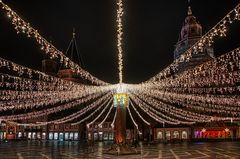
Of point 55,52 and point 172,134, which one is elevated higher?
point 55,52

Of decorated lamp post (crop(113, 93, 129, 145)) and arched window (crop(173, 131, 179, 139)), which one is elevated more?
decorated lamp post (crop(113, 93, 129, 145))

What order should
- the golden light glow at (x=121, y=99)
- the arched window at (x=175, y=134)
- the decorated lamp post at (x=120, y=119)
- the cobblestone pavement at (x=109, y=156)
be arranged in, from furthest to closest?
the arched window at (x=175, y=134), the decorated lamp post at (x=120, y=119), the golden light glow at (x=121, y=99), the cobblestone pavement at (x=109, y=156)

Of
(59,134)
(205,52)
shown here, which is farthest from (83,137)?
(205,52)

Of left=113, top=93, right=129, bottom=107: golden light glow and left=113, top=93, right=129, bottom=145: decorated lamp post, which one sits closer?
left=113, top=93, right=129, bottom=107: golden light glow

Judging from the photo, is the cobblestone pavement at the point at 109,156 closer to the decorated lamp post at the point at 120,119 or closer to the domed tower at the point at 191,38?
the decorated lamp post at the point at 120,119

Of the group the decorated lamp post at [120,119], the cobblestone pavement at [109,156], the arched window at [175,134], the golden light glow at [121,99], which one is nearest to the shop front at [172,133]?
the arched window at [175,134]

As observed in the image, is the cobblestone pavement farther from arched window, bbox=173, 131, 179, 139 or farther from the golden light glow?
arched window, bbox=173, 131, 179, 139

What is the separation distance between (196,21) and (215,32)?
231 ft

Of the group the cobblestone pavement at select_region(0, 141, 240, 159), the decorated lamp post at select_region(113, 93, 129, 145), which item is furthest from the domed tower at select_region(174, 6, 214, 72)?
the decorated lamp post at select_region(113, 93, 129, 145)

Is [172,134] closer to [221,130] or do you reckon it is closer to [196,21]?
[221,130]

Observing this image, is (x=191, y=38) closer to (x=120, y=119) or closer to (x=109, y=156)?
(x=120, y=119)

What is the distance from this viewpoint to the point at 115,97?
23734 mm

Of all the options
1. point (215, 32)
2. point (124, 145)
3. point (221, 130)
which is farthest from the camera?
point (221, 130)

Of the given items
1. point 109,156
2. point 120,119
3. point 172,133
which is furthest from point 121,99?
point 172,133
